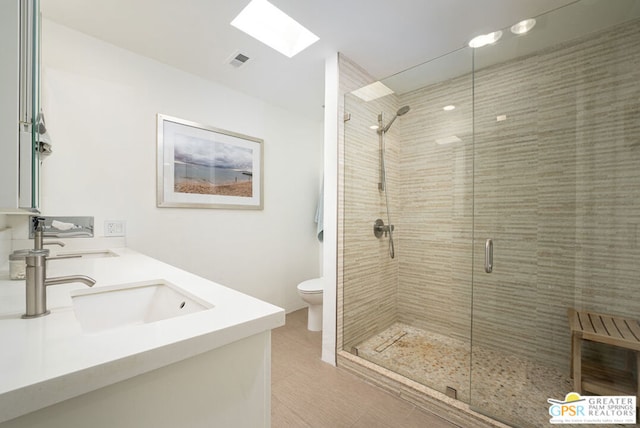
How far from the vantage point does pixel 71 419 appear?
44cm

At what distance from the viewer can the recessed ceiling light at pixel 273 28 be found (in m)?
1.65

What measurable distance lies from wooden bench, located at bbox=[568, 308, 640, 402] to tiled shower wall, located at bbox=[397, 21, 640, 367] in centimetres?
8

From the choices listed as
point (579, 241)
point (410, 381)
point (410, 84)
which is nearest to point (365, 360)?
point (410, 381)

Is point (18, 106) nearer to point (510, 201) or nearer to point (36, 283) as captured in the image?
point (36, 283)

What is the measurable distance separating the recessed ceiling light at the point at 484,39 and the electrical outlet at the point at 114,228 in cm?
278

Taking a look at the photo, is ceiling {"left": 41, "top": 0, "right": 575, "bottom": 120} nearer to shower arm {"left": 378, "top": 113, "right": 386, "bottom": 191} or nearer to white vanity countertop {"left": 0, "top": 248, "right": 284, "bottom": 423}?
shower arm {"left": 378, "top": 113, "right": 386, "bottom": 191}

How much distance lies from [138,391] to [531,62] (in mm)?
2570

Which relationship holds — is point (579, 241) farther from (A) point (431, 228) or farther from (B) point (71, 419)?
(B) point (71, 419)

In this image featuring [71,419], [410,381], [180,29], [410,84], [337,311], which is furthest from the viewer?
[410,84]

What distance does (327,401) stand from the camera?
4.92 feet

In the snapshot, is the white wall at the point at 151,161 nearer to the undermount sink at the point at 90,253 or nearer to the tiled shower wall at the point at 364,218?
the undermount sink at the point at 90,253

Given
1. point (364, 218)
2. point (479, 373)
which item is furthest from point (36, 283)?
point (479, 373)

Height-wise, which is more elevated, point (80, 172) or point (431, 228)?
→ point (80, 172)

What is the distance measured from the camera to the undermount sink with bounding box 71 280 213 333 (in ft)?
2.87
